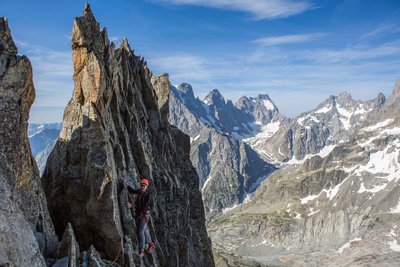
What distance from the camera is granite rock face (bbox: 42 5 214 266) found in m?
29.8

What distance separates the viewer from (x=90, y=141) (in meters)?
32.3

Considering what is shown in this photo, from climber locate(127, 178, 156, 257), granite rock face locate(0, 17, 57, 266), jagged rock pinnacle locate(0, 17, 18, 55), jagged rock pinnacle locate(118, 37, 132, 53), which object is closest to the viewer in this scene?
granite rock face locate(0, 17, 57, 266)

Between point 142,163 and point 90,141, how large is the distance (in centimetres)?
1413

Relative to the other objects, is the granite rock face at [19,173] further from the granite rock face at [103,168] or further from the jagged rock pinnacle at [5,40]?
the granite rock face at [103,168]

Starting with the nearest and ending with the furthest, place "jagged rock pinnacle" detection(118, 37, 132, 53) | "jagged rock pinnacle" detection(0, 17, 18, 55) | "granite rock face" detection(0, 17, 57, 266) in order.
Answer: "granite rock face" detection(0, 17, 57, 266) → "jagged rock pinnacle" detection(0, 17, 18, 55) → "jagged rock pinnacle" detection(118, 37, 132, 53)

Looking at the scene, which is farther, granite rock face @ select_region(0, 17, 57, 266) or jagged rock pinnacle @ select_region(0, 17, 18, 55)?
jagged rock pinnacle @ select_region(0, 17, 18, 55)

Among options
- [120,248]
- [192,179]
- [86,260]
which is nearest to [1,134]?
[86,260]

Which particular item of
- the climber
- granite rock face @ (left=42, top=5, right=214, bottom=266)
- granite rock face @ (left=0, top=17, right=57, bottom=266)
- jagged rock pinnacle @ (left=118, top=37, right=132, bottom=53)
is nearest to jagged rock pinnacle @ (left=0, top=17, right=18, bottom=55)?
granite rock face @ (left=0, top=17, right=57, bottom=266)

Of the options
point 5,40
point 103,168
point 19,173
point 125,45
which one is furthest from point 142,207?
point 125,45

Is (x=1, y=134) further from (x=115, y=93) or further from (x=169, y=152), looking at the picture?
(x=169, y=152)

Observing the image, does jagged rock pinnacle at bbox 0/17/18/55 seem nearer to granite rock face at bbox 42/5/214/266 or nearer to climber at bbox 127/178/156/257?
granite rock face at bbox 42/5/214/266

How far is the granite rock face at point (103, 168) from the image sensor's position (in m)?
29.8

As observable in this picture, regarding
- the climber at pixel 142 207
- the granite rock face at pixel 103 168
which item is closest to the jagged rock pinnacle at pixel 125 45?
the granite rock face at pixel 103 168

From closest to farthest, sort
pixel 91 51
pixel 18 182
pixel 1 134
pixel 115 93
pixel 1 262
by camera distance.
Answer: pixel 1 262 → pixel 1 134 → pixel 18 182 → pixel 91 51 → pixel 115 93
